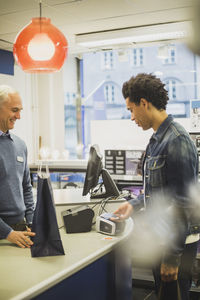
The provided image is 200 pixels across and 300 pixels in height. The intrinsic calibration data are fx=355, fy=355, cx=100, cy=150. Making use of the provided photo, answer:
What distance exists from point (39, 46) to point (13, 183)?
3.01ft

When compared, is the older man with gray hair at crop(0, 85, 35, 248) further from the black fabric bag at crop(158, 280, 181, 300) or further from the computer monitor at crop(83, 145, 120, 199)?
the black fabric bag at crop(158, 280, 181, 300)

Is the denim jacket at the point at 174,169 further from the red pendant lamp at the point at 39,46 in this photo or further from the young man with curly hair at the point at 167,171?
the red pendant lamp at the point at 39,46

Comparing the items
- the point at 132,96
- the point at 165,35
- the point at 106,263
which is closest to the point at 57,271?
the point at 106,263

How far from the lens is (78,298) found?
5.63 ft

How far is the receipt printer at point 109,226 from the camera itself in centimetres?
207

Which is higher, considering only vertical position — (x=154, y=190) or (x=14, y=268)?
(x=154, y=190)

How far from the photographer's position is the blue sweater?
2139mm

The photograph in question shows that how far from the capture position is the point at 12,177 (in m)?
2.19

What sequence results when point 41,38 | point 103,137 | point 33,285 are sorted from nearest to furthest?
point 33,285, point 41,38, point 103,137

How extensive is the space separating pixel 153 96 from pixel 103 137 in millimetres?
3049

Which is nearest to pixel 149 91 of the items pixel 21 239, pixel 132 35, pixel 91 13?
pixel 21 239

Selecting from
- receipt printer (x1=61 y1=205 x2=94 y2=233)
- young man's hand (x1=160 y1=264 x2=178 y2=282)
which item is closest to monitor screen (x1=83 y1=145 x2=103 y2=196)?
receipt printer (x1=61 y1=205 x2=94 y2=233)

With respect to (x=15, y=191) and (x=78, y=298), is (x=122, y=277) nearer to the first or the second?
(x=78, y=298)

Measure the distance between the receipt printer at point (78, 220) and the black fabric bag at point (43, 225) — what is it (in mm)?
463
